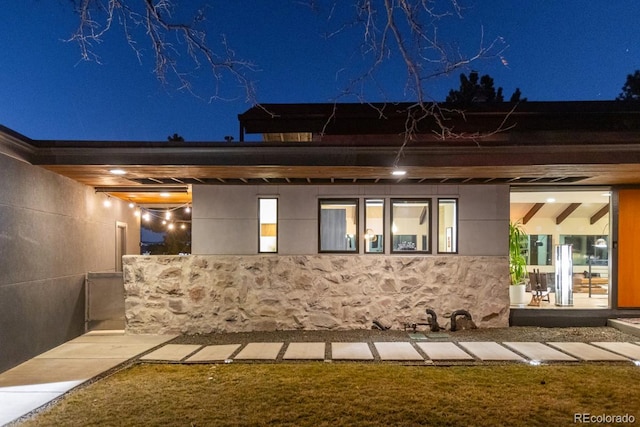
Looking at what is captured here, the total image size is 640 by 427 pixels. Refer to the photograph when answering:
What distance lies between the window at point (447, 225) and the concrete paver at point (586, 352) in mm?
2333

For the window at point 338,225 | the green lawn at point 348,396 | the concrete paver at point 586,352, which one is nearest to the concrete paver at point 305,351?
the green lawn at point 348,396

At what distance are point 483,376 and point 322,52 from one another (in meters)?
4.53

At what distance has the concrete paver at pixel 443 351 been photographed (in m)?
6.33

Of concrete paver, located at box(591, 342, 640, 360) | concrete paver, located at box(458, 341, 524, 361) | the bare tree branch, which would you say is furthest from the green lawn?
the bare tree branch

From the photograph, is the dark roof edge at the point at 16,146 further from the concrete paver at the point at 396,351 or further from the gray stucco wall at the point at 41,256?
the concrete paver at the point at 396,351

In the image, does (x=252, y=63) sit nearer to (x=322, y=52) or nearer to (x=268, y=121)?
(x=322, y=52)

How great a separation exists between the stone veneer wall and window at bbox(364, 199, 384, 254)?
258 mm

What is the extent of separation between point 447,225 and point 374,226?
54.7 inches

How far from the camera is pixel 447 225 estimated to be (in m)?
8.66

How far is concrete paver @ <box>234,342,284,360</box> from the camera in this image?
6449 mm

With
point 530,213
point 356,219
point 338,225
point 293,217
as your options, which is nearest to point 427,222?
point 356,219

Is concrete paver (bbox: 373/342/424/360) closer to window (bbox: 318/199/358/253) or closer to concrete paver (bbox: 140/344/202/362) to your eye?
window (bbox: 318/199/358/253)

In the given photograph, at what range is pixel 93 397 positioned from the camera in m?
4.92

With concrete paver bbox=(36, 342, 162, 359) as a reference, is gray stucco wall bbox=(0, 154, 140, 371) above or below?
above
